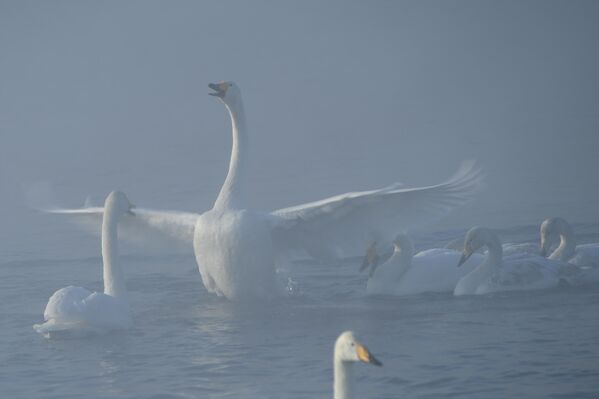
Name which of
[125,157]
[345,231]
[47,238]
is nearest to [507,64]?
[125,157]

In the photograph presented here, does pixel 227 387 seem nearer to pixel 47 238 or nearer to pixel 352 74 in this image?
pixel 47 238

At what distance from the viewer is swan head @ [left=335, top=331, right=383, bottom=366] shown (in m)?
6.24

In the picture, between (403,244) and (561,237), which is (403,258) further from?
(561,237)

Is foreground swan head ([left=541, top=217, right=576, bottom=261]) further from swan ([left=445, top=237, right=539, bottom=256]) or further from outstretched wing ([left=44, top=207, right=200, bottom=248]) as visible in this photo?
outstretched wing ([left=44, top=207, right=200, bottom=248])

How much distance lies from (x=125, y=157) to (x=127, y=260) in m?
9.96

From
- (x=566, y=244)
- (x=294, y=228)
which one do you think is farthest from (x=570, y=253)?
(x=294, y=228)

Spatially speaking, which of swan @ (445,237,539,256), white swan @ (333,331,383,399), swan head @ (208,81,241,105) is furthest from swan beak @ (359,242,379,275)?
white swan @ (333,331,383,399)

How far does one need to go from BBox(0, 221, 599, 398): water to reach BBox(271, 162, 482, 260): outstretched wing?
1.40ft

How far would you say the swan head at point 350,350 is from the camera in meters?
6.24

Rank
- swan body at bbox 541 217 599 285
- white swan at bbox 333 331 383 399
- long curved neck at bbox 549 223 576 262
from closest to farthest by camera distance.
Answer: white swan at bbox 333 331 383 399 < swan body at bbox 541 217 599 285 < long curved neck at bbox 549 223 576 262

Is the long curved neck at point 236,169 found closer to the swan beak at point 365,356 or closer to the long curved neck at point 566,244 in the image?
the long curved neck at point 566,244

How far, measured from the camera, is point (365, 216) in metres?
11.1

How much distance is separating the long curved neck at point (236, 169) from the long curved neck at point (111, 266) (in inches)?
41.1

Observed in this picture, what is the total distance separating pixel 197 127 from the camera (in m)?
27.9
